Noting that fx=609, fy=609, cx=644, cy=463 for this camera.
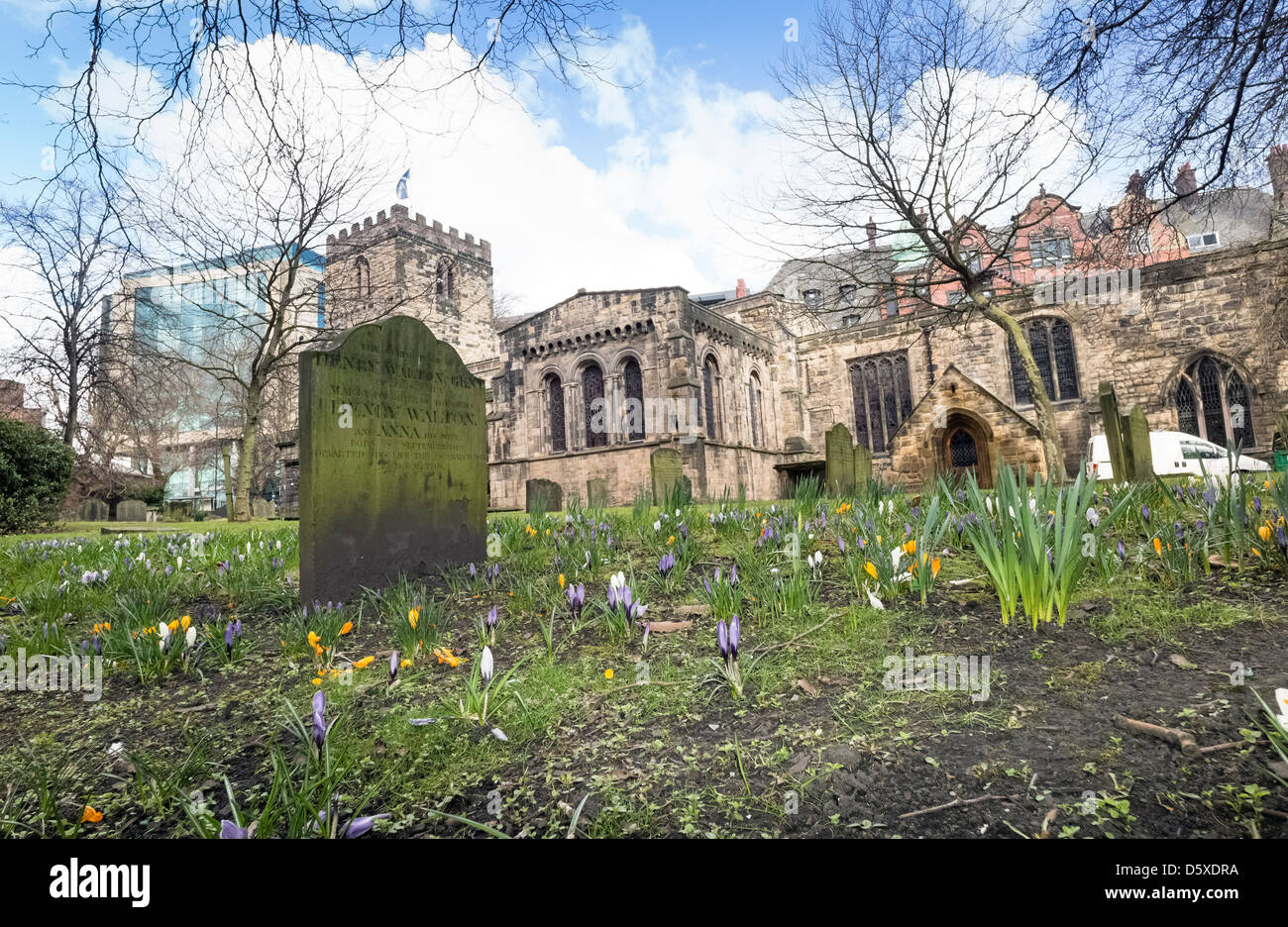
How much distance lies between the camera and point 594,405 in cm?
2436

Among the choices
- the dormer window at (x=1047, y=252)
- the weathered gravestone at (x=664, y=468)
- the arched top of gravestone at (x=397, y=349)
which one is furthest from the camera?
the dormer window at (x=1047, y=252)

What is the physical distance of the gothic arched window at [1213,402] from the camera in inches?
811

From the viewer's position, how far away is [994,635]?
A: 93.4 inches

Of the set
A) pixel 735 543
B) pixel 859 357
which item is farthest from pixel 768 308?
pixel 735 543

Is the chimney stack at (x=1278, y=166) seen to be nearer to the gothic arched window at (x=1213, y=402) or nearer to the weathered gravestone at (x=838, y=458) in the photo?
the weathered gravestone at (x=838, y=458)

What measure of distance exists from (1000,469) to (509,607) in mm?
2619

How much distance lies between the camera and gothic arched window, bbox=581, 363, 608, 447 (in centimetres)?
2414

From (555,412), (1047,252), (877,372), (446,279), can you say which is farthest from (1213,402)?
(446,279)

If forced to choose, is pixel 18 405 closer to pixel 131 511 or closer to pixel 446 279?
pixel 131 511

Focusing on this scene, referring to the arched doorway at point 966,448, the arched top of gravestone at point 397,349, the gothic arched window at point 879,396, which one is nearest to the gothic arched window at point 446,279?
the gothic arched window at point 879,396

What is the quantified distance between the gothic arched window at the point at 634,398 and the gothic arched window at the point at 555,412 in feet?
10.2

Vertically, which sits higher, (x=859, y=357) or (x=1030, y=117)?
(x=859, y=357)

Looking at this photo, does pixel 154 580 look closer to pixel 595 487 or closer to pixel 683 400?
pixel 595 487

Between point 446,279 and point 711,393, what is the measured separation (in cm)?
2430
